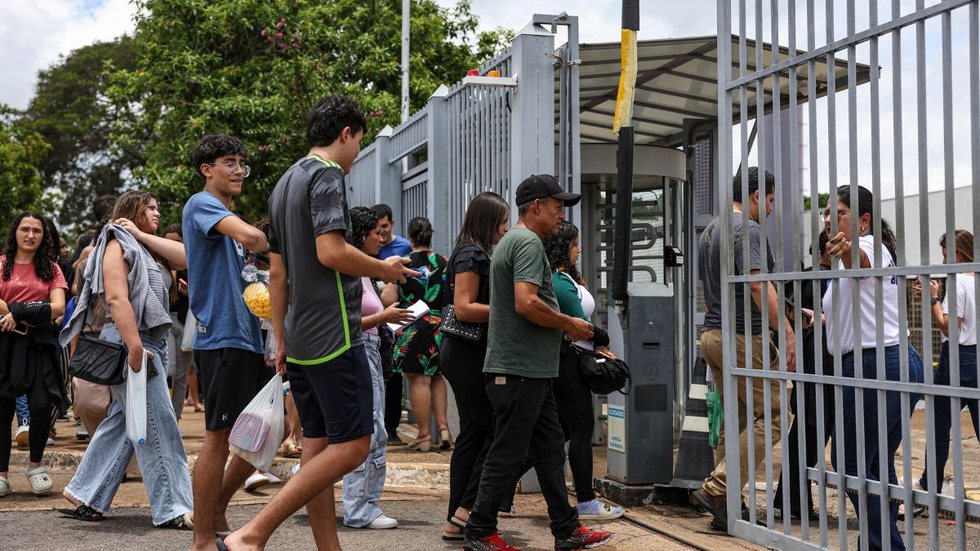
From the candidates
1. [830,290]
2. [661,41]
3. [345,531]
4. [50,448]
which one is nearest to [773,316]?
[830,290]

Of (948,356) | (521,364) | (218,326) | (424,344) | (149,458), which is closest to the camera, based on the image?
(948,356)

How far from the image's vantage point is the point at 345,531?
609cm

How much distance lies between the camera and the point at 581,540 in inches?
217

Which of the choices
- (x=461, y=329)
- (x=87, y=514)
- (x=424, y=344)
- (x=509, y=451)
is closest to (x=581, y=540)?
(x=509, y=451)

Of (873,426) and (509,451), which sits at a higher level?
(873,426)

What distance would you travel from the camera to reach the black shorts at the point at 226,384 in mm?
5363

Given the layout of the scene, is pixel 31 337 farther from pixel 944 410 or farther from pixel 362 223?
pixel 944 410

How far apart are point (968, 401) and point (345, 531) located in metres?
3.27

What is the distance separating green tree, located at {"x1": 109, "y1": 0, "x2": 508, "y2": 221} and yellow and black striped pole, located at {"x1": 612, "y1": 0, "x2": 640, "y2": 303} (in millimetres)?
15437

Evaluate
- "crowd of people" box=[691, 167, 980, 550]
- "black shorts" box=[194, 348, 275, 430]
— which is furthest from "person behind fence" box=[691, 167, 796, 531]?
"black shorts" box=[194, 348, 275, 430]

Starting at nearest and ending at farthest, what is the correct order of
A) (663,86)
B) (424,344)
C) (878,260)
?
1. (878,260)
2. (424,344)
3. (663,86)

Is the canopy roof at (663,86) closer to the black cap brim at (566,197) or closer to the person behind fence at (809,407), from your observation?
the person behind fence at (809,407)

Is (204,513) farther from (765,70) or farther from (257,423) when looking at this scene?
(765,70)

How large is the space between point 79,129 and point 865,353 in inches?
1419
